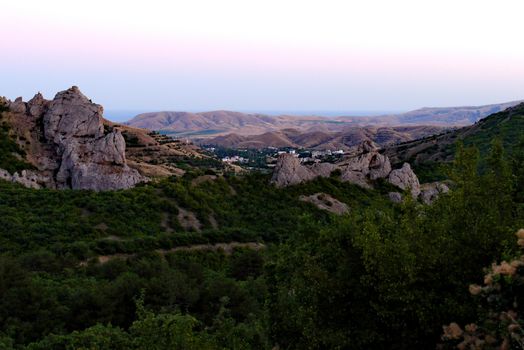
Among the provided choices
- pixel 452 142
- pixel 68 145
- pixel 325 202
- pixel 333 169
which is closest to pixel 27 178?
pixel 68 145

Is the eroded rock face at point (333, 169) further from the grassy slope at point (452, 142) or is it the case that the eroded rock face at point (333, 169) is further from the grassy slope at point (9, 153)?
the grassy slope at point (9, 153)

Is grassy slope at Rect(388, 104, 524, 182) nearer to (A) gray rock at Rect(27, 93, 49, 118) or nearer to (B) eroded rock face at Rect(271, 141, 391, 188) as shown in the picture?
(B) eroded rock face at Rect(271, 141, 391, 188)

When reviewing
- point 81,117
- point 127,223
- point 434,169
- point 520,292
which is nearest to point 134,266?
point 127,223

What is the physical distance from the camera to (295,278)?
11.5 metres

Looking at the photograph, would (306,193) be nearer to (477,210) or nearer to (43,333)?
(43,333)

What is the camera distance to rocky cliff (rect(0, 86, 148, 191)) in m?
51.1

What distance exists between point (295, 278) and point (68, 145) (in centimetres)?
4750

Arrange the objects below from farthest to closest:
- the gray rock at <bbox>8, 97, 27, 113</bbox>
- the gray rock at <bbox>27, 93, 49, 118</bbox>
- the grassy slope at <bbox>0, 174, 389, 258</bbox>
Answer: the gray rock at <bbox>27, 93, 49, 118</bbox> → the gray rock at <bbox>8, 97, 27, 113</bbox> → the grassy slope at <bbox>0, 174, 389, 258</bbox>

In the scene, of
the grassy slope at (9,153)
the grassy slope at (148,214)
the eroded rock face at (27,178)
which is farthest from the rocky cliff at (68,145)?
the grassy slope at (148,214)

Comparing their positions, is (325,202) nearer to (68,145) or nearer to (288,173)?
(288,173)

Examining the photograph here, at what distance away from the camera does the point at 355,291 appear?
10672 millimetres

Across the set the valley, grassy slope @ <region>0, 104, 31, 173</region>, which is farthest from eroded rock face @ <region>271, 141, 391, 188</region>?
grassy slope @ <region>0, 104, 31, 173</region>

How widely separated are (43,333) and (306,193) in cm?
3012

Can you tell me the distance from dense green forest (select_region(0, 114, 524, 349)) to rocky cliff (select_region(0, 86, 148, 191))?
14736 mm
